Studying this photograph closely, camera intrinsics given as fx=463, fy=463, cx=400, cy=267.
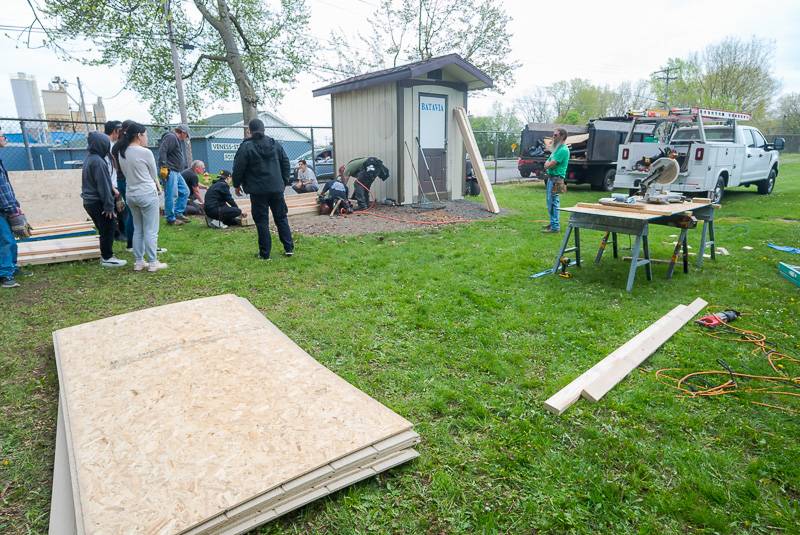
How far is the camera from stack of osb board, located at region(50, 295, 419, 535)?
77.3 inches

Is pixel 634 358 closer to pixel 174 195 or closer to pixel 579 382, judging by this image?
pixel 579 382

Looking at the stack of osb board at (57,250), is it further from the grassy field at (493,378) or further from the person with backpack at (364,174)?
the person with backpack at (364,174)

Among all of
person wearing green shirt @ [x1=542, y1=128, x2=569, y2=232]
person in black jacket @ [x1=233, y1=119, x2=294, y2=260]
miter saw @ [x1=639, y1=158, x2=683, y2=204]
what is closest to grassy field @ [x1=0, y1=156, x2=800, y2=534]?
person in black jacket @ [x1=233, y1=119, x2=294, y2=260]

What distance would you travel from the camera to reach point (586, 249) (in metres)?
7.12

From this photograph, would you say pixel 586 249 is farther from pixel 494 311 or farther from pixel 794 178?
pixel 794 178

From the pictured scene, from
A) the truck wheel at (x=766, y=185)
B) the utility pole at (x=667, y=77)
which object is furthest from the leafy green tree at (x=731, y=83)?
the truck wheel at (x=766, y=185)

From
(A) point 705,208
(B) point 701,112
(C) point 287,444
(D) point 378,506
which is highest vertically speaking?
(B) point 701,112

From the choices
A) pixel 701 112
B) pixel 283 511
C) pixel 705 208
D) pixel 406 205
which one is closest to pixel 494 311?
pixel 283 511

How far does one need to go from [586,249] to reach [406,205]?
504 cm

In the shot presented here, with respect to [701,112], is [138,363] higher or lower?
lower

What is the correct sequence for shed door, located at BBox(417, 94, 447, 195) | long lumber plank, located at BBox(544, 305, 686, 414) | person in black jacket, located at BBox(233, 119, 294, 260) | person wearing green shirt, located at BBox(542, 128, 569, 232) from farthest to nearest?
1. shed door, located at BBox(417, 94, 447, 195)
2. person wearing green shirt, located at BBox(542, 128, 569, 232)
3. person in black jacket, located at BBox(233, 119, 294, 260)
4. long lumber plank, located at BBox(544, 305, 686, 414)

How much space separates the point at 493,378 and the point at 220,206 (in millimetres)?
7057

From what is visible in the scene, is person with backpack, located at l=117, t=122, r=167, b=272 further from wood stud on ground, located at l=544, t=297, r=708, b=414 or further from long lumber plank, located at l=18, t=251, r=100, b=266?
wood stud on ground, located at l=544, t=297, r=708, b=414

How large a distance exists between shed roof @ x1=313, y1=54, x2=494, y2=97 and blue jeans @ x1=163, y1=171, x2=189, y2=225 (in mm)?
4799
